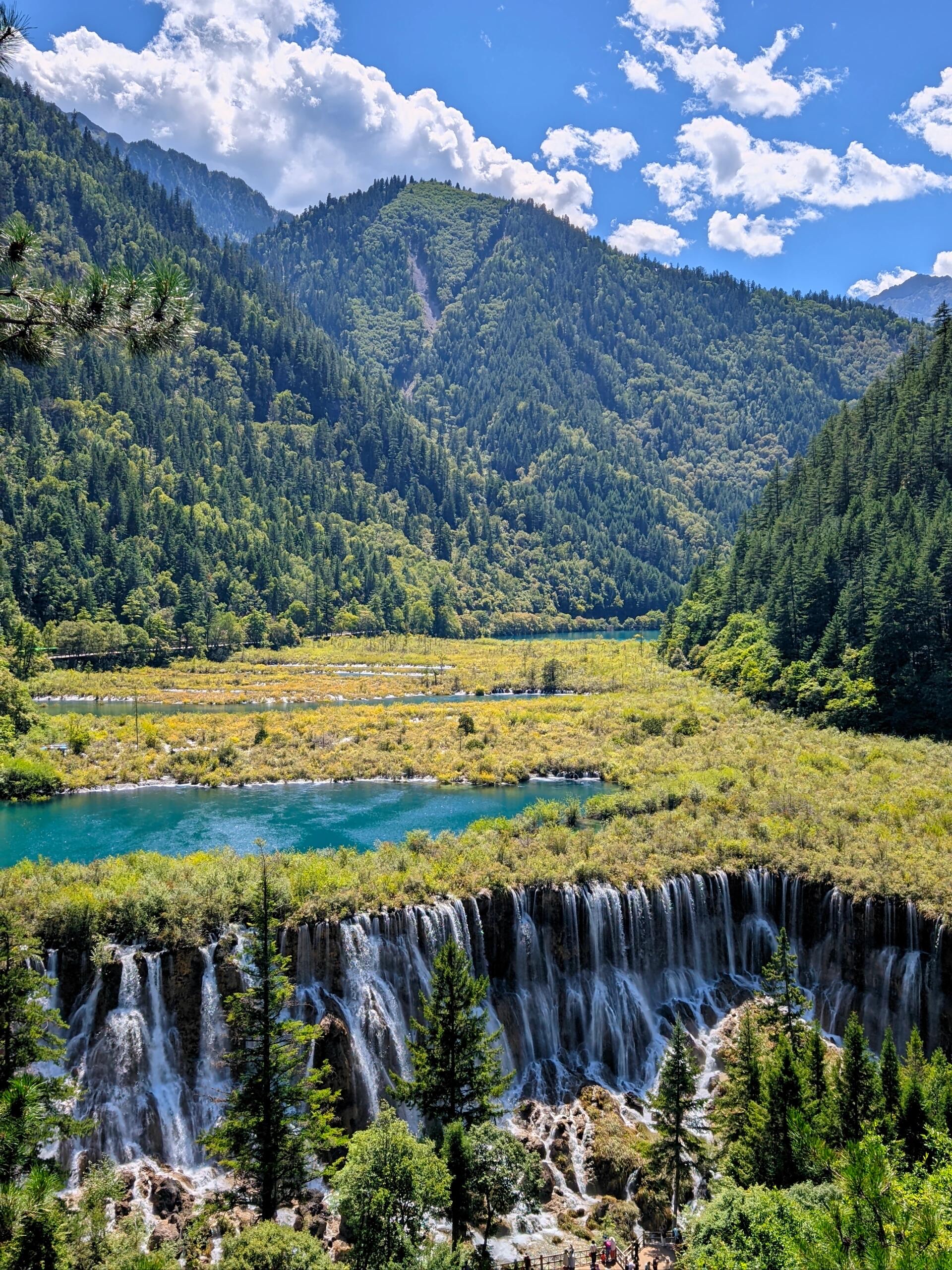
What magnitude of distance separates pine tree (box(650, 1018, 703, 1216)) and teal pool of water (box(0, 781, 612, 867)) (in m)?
26.9

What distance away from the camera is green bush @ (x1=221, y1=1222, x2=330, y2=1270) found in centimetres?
2058

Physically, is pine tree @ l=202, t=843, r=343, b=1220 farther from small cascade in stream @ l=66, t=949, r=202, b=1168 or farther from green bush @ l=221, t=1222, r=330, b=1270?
small cascade in stream @ l=66, t=949, r=202, b=1168

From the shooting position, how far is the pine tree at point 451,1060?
2695cm

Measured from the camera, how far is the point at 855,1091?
28547mm

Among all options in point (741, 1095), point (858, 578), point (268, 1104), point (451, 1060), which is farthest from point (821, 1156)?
point (858, 578)

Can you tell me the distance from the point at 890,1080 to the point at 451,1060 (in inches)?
589

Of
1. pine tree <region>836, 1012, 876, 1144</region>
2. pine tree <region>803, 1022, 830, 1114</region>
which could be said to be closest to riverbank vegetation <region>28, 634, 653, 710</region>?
pine tree <region>803, 1022, 830, 1114</region>

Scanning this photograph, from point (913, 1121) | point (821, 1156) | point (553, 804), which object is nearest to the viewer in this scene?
point (821, 1156)

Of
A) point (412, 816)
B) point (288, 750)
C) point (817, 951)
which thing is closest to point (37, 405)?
point (288, 750)

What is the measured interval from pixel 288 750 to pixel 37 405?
155790 mm

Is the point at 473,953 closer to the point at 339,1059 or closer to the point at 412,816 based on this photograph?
the point at 339,1059

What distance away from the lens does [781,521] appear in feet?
373

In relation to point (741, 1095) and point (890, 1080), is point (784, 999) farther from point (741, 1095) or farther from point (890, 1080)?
point (890, 1080)

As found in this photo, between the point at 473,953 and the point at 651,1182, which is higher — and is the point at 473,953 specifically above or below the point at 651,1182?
above
